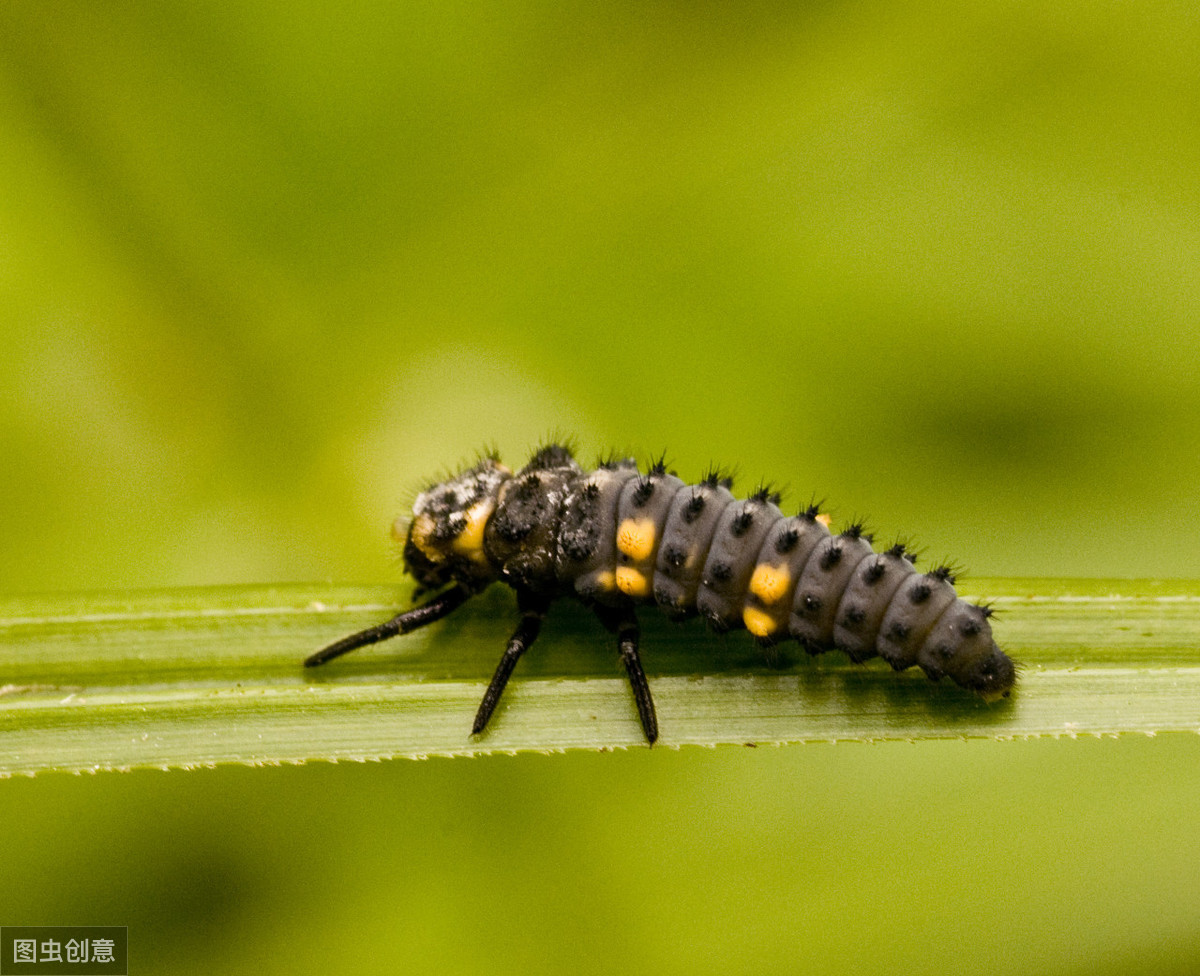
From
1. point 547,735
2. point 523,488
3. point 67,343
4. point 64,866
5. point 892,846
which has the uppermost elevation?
point 67,343

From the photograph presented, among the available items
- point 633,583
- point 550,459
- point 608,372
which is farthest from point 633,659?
point 608,372

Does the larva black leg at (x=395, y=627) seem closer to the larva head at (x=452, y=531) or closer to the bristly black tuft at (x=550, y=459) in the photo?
the larva head at (x=452, y=531)

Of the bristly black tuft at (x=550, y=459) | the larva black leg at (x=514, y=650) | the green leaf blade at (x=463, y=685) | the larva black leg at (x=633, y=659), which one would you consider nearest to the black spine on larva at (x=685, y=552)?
the larva black leg at (x=633, y=659)

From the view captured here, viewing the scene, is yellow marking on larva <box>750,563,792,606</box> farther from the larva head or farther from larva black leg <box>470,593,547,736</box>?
the larva head

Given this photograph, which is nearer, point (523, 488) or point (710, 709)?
point (710, 709)

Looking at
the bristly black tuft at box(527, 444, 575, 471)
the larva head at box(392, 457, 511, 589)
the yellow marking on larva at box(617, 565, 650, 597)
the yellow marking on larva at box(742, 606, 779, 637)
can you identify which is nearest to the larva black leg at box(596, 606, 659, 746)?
the yellow marking on larva at box(617, 565, 650, 597)

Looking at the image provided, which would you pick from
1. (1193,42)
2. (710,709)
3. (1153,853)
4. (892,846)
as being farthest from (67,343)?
(1193,42)

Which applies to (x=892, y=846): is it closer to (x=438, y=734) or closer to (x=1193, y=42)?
(x=438, y=734)
